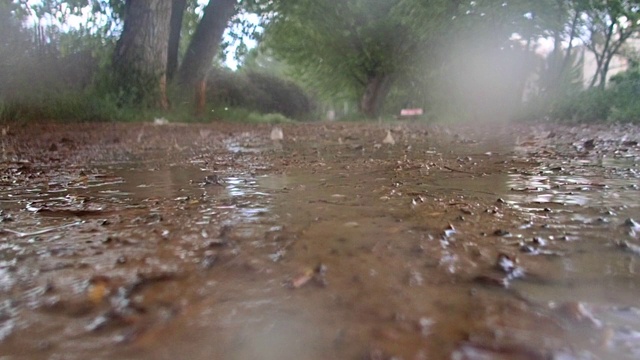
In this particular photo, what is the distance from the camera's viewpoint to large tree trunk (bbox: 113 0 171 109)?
7074mm

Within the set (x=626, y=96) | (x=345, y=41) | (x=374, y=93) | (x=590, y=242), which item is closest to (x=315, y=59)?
(x=345, y=41)

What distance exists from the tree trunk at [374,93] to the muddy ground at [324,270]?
51.5 ft

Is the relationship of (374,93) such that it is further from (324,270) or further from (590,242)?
(324,270)

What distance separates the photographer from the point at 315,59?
18188 mm

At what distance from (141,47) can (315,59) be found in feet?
38.1

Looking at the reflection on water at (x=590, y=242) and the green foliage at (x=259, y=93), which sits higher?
the green foliage at (x=259, y=93)

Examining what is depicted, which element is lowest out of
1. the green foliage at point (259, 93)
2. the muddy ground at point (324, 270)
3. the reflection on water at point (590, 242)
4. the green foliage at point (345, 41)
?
the muddy ground at point (324, 270)

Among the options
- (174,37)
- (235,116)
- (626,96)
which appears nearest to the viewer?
(626,96)

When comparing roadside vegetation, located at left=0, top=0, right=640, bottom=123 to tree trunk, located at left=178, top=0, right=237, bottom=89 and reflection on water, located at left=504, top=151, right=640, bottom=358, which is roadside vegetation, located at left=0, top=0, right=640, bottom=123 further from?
reflection on water, located at left=504, top=151, right=640, bottom=358

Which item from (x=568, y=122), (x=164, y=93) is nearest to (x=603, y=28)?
(x=568, y=122)

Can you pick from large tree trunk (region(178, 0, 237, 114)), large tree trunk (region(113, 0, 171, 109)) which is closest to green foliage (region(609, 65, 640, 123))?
large tree trunk (region(178, 0, 237, 114))

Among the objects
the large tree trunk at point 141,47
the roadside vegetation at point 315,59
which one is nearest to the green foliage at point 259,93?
the roadside vegetation at point 315,59

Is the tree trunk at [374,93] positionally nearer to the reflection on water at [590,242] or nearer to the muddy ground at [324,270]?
the reflection on water at [590,242]

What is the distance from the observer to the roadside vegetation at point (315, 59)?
713cm
